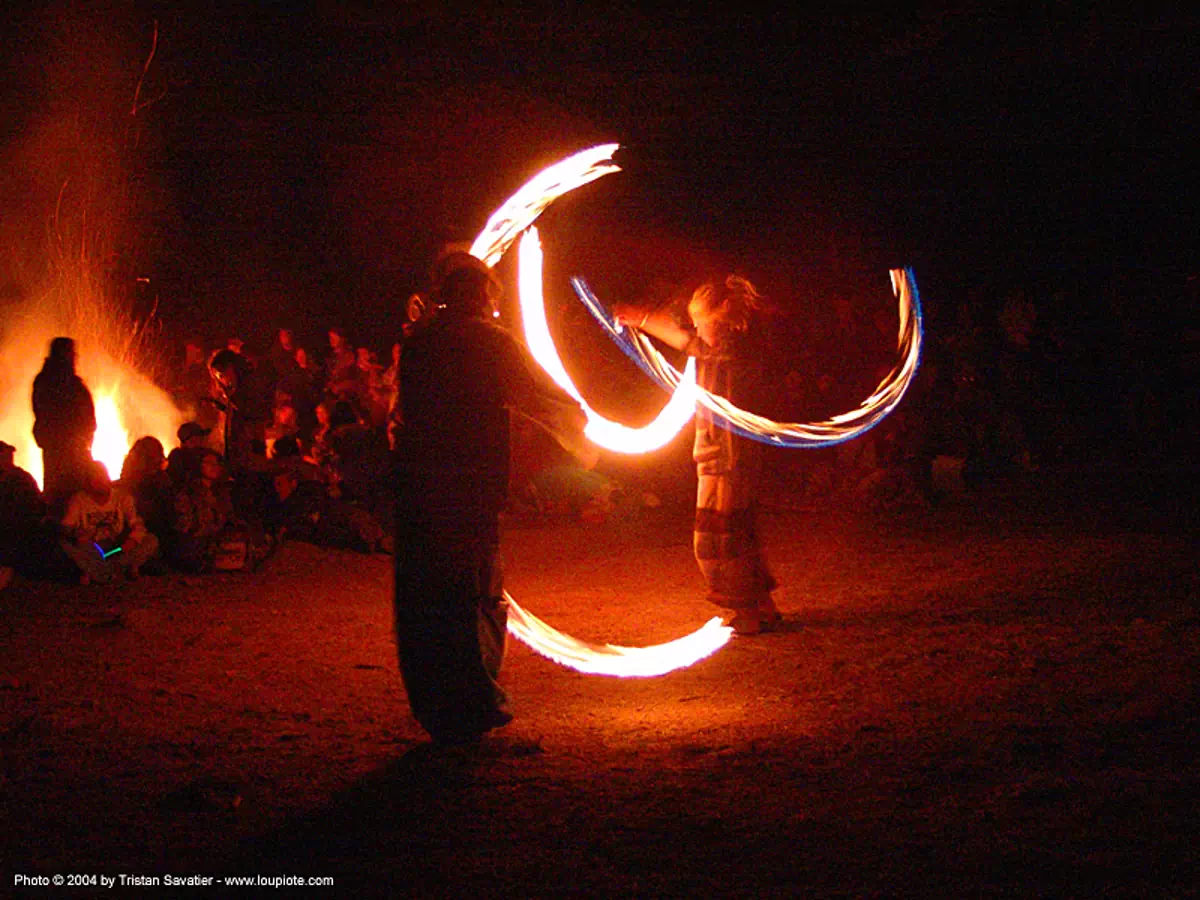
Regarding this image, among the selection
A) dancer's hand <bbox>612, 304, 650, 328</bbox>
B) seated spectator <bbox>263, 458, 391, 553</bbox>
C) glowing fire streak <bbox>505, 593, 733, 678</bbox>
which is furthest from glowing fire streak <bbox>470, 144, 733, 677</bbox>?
seated spectator <bbox>263, 458, 391, 553</bbox>

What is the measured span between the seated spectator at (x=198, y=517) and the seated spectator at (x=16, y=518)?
1.04 metres

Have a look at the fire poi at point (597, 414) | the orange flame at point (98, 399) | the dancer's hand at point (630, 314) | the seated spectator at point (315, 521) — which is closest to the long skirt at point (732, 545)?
the fire poi at point (597, 414)

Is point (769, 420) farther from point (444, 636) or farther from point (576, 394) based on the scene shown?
point (444, 636)

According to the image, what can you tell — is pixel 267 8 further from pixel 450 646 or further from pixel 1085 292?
pixel 450 646

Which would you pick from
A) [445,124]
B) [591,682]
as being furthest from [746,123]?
[591,682]

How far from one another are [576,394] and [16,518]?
5800mm

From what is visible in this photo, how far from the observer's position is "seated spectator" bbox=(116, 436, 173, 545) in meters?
9.89

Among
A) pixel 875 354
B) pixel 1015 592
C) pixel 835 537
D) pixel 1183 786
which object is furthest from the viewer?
pixel 875 354

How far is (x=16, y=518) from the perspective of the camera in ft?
31.4

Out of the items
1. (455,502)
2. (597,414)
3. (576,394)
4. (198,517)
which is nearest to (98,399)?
(198,517)

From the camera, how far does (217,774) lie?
4887 millimetres

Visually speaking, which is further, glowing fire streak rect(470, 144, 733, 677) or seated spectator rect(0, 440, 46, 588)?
seated spectator rect(0, 440, 46, 588)

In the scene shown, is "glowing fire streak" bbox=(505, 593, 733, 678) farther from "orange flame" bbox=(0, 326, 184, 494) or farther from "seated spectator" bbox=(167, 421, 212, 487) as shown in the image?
"orange flame" bbox=(0, 326, 184, 494)

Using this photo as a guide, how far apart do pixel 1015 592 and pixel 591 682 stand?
3.36 m
